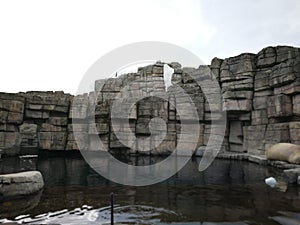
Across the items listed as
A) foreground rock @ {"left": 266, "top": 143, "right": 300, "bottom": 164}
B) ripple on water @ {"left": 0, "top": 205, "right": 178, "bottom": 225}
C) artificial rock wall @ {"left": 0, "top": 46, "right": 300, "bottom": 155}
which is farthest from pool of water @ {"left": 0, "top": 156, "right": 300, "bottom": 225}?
artificial rock wall @ {"left": 0, "top": 46, "right": 300, "bottom": 155}

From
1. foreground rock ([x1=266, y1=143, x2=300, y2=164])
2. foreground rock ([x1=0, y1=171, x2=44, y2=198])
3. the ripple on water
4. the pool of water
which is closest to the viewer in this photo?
the ripple on water

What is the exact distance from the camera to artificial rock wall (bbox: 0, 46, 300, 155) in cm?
1523

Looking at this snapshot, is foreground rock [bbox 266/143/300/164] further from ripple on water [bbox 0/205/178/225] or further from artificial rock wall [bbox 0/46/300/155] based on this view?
ripple on water [bbox 0/205/178/225]

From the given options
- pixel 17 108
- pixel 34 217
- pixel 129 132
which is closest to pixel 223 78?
pixel 129 132

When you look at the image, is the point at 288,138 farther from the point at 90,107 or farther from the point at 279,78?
the point at 90,107

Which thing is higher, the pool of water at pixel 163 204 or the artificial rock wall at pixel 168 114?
the artificial rock wall at pixel 168 114

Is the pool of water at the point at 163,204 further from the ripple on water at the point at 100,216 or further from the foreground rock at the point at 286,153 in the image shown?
the foreground rock at the point at 286,153

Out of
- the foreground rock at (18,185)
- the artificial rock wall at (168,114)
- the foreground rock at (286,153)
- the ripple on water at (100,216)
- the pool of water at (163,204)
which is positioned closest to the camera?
the ripple on water at (100,216)

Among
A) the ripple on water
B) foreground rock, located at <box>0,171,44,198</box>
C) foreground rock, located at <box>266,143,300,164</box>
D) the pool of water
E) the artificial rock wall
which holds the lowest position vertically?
the ripple on water

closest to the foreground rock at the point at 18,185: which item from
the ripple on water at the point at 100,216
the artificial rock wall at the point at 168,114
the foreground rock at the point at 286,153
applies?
the ripple on water at the point at 100,216

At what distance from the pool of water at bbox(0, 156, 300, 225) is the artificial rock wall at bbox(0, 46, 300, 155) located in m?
8.57

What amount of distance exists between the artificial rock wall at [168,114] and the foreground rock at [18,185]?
409 inches

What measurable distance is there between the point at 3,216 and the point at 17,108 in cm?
1318

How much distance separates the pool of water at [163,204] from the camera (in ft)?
14.3
